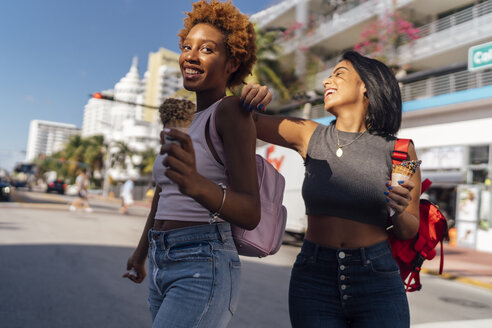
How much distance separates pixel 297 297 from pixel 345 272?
0.24 metres

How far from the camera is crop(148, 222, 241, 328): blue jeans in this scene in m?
1.52

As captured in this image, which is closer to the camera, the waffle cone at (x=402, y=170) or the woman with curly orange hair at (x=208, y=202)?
the woman with curly orange hair at (x=208, y=202)

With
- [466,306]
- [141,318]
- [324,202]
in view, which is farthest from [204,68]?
[466,306]

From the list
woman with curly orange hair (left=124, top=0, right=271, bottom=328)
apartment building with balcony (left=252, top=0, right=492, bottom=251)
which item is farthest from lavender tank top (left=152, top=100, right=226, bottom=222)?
apartment building with balcony (left=252, top=0, right=492, bottom=251)

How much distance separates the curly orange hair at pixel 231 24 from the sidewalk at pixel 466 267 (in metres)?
9.07

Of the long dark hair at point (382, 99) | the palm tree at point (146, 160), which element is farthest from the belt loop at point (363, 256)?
the palm tree at point (146, 160)

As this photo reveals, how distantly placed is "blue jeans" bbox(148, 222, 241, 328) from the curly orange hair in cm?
70

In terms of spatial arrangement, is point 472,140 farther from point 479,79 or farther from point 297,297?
point 297,297

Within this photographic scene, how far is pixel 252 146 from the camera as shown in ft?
5.04

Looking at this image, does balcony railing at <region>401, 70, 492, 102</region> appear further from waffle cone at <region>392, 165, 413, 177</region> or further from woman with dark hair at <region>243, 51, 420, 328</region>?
waffle cone at <region>392, 165, 413, 177</region>

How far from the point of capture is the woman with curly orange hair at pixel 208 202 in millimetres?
1492

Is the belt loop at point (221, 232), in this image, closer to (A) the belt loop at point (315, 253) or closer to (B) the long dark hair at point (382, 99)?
(A) the belt loop at point (315, 253)

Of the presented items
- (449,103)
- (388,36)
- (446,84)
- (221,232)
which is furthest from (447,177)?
(221,232)

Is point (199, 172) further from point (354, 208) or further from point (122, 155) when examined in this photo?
point (122, 155)
